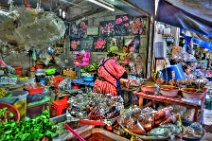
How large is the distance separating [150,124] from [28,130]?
0.89m

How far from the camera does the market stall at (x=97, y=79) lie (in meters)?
1.38

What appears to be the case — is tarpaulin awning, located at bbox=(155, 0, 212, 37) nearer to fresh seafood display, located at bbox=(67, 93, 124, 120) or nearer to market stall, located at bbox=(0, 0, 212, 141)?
market stall, located at bbox=(0, 0, 212, 141)

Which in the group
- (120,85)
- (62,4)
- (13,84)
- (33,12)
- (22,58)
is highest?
(62,4)

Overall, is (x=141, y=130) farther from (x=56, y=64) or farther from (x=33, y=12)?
(x=56, y=64)

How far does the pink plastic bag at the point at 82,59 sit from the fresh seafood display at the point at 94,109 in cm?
478

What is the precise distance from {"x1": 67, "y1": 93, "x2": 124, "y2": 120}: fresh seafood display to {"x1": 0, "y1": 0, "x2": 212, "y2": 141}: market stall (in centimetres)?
1

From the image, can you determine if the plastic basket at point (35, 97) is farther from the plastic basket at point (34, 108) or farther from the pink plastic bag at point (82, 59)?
the pink plastic bag at point (82, 59)

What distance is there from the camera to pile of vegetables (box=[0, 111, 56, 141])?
962 mm

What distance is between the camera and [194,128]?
1.76m

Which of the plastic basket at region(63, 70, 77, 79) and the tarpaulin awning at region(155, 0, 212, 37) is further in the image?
the plastic basket at region(63, 70, 77, 79)

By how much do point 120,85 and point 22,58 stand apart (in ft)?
14.9

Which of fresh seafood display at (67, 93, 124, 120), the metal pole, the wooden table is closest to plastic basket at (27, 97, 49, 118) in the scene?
fresh seafood display at (67, 93, 124, 120)

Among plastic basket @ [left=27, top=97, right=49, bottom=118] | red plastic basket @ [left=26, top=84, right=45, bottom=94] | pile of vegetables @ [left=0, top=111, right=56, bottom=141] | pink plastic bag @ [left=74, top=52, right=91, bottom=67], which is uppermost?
pink plastic bag @ [left=74, top=52, right=91, bottom=67]

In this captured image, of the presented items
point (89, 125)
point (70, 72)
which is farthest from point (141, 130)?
point (70, 72)
